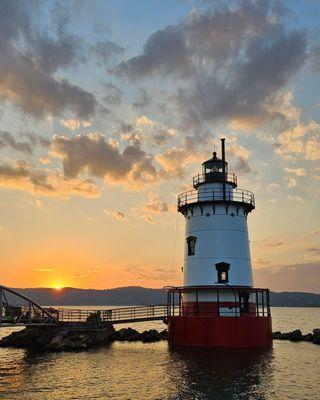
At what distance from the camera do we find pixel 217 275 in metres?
35.8

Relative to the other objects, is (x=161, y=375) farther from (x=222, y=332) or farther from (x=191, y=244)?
(x=191, y=244)

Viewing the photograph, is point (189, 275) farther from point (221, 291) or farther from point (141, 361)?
point (141, 361)

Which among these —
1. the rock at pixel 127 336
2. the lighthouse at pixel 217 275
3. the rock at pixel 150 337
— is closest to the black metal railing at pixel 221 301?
the lighthouse at pixel 217 275

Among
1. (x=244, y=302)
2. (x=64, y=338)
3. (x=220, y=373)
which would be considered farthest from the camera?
(x=64, y=338)

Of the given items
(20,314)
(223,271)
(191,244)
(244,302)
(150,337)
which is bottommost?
(150,337)

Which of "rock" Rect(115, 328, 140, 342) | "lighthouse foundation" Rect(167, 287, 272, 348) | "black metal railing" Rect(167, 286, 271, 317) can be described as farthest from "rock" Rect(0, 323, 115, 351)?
"black metal railing" Rect(167, 286, 271, 317)

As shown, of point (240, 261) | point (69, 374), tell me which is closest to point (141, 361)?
point (69, 374)

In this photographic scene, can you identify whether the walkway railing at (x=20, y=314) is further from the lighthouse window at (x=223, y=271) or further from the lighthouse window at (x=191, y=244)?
the lighthouse window at (x=223, y=271)

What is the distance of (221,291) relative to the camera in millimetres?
35250

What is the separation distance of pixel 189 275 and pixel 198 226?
4150 mm

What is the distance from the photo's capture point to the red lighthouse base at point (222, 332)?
33062 millimetres

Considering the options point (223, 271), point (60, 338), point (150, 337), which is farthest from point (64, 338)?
point (223, 271)

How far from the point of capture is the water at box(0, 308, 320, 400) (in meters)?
21.4

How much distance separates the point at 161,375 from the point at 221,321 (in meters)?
9.13
